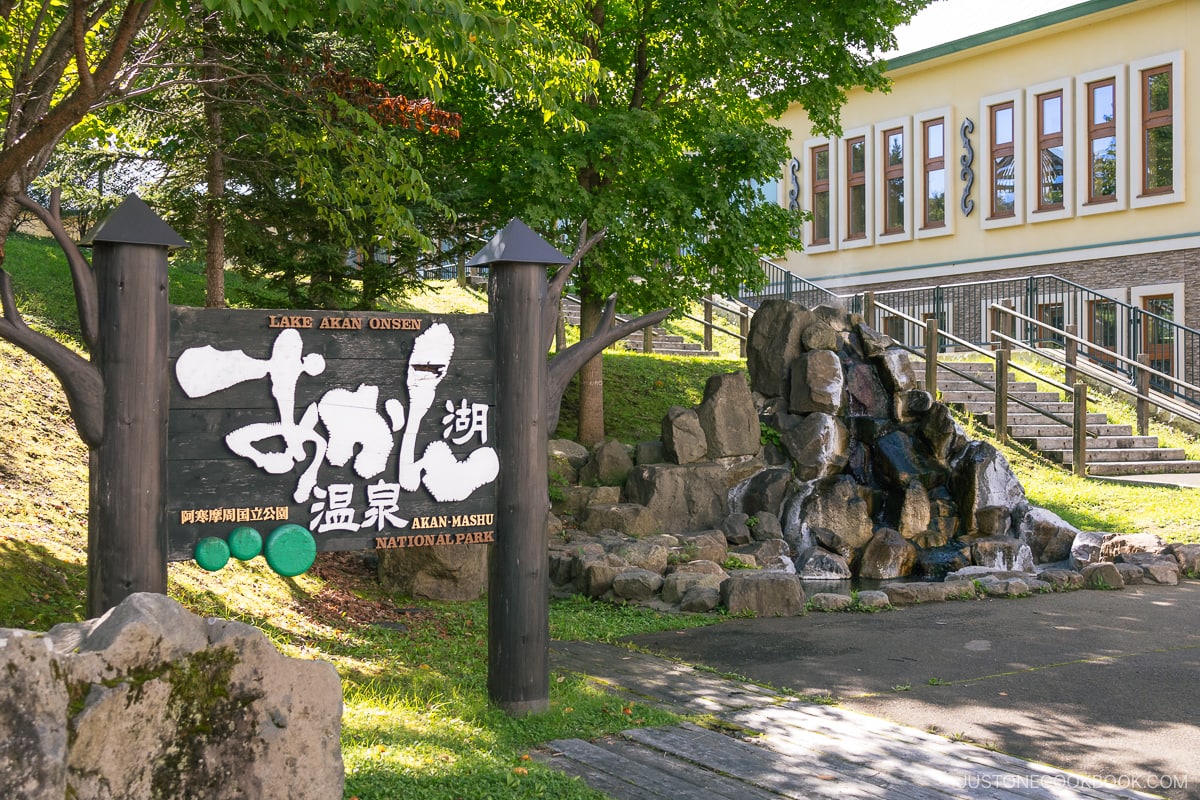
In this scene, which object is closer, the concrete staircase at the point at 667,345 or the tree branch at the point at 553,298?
the tree branch at the point at 553,298

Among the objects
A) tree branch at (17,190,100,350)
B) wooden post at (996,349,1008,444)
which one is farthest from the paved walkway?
wooden post at (996,349,1008,444)

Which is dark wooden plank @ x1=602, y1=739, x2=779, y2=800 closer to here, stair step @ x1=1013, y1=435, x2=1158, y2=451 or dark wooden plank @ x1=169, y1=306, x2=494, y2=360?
dark wooden plank @ x1=169, y1=306, x2=494, y2=360

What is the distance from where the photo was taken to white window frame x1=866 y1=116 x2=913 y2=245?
29812mm

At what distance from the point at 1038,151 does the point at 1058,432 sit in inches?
408

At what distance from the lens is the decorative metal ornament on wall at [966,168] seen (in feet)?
92.5

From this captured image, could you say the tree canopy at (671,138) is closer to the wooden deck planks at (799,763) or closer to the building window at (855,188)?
the wooden deck planks at (799,763)

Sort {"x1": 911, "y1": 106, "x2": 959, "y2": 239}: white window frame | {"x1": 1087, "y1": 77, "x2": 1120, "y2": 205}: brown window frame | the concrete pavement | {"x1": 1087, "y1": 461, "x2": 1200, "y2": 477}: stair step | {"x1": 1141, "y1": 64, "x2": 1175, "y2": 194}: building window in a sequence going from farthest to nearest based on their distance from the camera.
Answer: {"x1": 911, "y1": 106, "x2": 959, "y2": 239}: white window frame
{"x1": 1087, "y1": 77, "x2": 1120, "y2": 205}: brown window frame
{"x1": 1141, "y1": 64, "x2": 1175, "y2": 194}: building window
{"x1": 1087, "y1": 461, "x2": 1200, "y2": 477}: stair step
the concrete pavement

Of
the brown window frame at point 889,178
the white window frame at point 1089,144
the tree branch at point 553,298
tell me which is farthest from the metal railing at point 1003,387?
the tree branch at point 553,298

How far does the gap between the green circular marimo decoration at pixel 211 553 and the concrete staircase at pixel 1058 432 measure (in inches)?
610

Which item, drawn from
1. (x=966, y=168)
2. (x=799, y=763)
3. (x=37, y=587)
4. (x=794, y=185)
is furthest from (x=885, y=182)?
(x=799, y=763)

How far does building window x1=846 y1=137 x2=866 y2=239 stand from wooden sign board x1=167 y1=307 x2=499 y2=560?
87.9ft

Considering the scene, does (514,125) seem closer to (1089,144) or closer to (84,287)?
(84,287)

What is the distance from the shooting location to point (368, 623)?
8.78 meters

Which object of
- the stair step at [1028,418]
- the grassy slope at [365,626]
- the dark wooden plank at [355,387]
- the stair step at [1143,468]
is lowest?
the grassy slope at [365,626]
